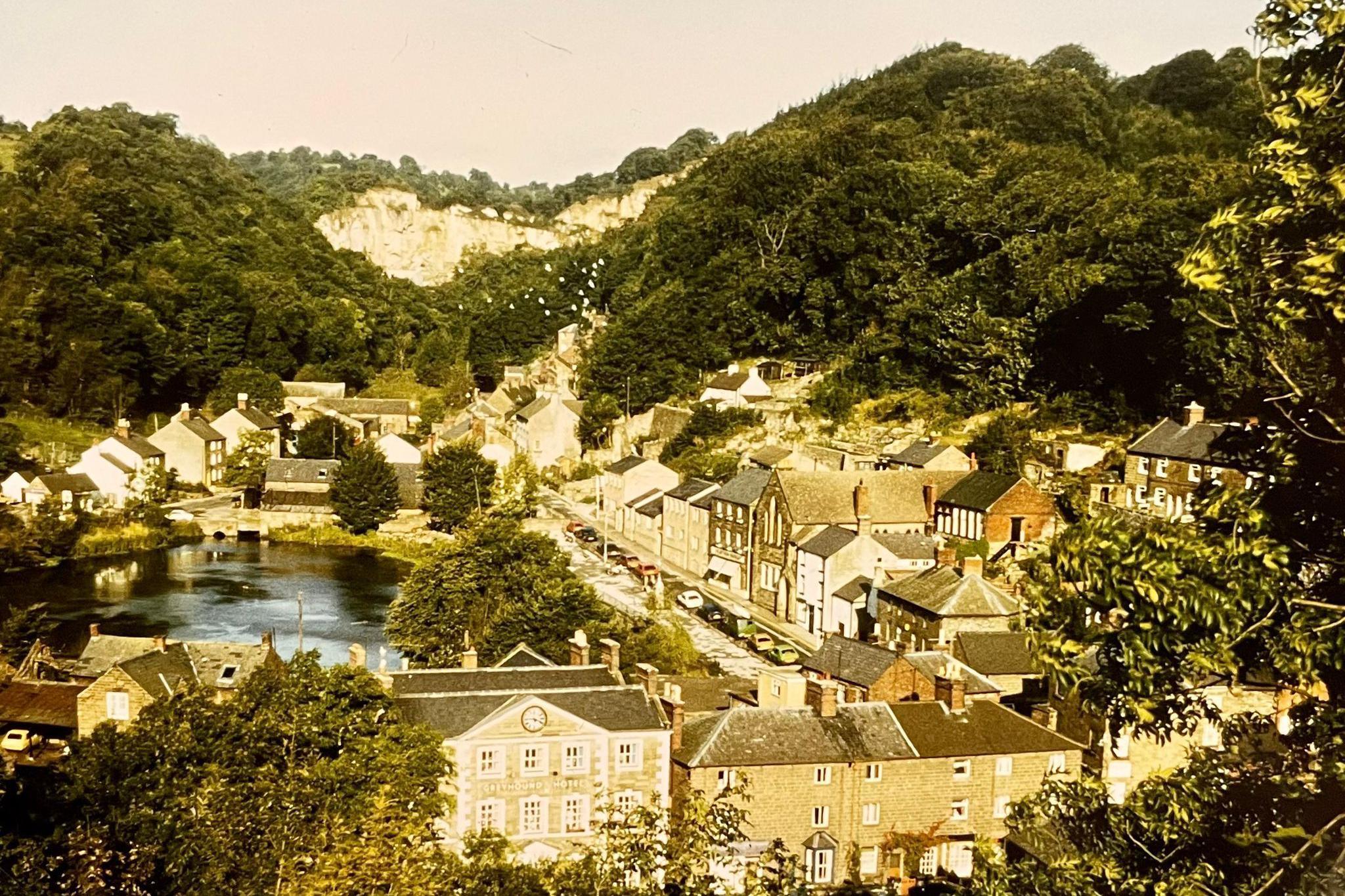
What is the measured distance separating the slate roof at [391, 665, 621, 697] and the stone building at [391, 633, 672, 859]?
643 millimetres

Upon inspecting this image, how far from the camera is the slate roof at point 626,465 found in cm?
6406

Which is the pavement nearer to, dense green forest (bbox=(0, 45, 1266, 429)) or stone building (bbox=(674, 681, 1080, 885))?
stone building (bbox=(674, 681, 1080, 885))

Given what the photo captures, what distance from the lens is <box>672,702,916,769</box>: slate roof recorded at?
25.0 meters

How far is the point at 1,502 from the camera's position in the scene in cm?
6288

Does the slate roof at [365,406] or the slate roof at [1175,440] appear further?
the slate roof at [365,406]

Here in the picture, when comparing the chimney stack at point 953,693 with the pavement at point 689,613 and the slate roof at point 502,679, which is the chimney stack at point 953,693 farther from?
the pavement at point 689,613

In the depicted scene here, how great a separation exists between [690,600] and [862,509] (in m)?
8.01

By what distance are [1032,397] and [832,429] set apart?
10.6 m

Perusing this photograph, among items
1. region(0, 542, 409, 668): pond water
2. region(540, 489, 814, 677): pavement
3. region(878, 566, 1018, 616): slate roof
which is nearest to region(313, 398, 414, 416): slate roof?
region(0, 542, 409, 668): pond water

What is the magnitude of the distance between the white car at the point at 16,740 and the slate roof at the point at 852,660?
20.0m

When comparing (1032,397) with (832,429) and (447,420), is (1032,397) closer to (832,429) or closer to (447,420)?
(832,429)

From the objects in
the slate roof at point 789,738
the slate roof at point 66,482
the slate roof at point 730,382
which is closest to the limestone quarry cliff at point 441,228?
the slate roof at point 730,382

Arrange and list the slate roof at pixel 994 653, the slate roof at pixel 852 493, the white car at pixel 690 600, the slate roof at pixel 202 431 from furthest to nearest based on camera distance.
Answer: the slate roof at pixel 202 431 < the slate roof at pixel 852 493 < the white car at pixel 690 600 < the slate roof at pixel 994 653

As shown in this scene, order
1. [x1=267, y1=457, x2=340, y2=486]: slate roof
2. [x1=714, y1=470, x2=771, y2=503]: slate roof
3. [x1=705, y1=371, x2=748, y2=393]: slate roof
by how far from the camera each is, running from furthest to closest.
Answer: [x1=705, y1=371, x2=748, y2=393]: slate roof → [x1=267, y1=457, x2=340, y2=486]: slate roof → [x1=714, y1=470, x2=771, y2=503]: slate roof
